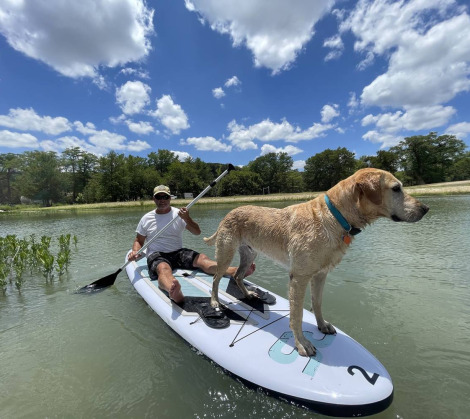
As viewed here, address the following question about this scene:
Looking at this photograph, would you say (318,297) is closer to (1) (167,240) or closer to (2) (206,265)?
(2) (206,265)

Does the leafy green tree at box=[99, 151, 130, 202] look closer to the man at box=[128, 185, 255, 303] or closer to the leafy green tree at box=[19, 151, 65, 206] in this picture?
the leafy green tree at box=[19, 151, 65, 206]

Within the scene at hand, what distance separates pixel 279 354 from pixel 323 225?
1.90 meters

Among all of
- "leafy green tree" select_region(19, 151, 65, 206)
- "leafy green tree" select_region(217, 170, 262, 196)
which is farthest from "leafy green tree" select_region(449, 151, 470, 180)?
"leafy green tree" select_region(19, 151, 65, 206)

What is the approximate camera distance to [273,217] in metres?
4.08

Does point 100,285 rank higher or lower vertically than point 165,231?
lower

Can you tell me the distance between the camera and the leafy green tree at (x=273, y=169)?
94.2 metres

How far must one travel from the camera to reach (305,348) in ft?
11.7

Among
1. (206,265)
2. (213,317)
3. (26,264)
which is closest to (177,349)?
(213,317)

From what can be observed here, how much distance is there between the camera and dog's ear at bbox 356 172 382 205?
3.22m

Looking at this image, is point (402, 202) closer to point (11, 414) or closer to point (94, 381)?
point (94, 381)

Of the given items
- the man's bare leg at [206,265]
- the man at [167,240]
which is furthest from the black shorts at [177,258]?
the man's bare leg at [206,265]

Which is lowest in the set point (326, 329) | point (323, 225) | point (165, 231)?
point (326, 329)

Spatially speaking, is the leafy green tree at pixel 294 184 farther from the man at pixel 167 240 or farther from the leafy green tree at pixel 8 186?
the man at pixel 167 240

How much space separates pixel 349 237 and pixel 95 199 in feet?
276
